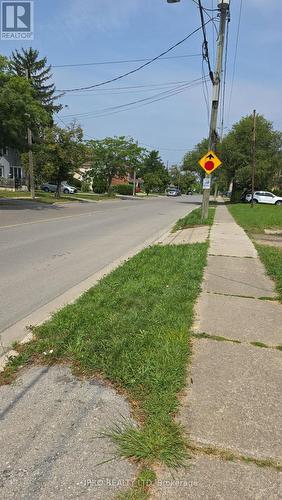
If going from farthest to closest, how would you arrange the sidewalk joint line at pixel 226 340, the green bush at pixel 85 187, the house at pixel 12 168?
the green bush at pixel 85 187
the house at pixel 12 168
the sidewalk joint line at pixel 226 340

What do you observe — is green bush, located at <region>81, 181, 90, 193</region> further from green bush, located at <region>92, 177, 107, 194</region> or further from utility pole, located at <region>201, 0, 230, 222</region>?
utility pole, located at <region>201, 0, 230, 222</region>

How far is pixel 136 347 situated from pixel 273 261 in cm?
607

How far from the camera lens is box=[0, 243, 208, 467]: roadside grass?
110 inches

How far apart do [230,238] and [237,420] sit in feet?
36.5

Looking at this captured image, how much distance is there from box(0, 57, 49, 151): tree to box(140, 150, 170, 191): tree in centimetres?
6776

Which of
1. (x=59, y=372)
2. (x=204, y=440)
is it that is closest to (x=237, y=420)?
(x=204, y=440)

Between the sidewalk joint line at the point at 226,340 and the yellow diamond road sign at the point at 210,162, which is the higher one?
the yellow diamond road sign at the point at 210,162

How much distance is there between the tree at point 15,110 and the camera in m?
23.5

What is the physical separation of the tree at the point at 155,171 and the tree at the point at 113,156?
37.1 m

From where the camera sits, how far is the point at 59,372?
380 cm

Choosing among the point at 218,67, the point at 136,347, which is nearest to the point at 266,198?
the point at 218,67

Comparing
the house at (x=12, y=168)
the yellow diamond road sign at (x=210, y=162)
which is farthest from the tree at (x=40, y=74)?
the yellow diamond road sign at (x=210, y=162)

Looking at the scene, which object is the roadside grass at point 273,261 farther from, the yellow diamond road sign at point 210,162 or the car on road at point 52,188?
the car on road at point 52,188

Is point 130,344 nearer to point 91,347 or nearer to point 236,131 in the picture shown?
point 91,347
